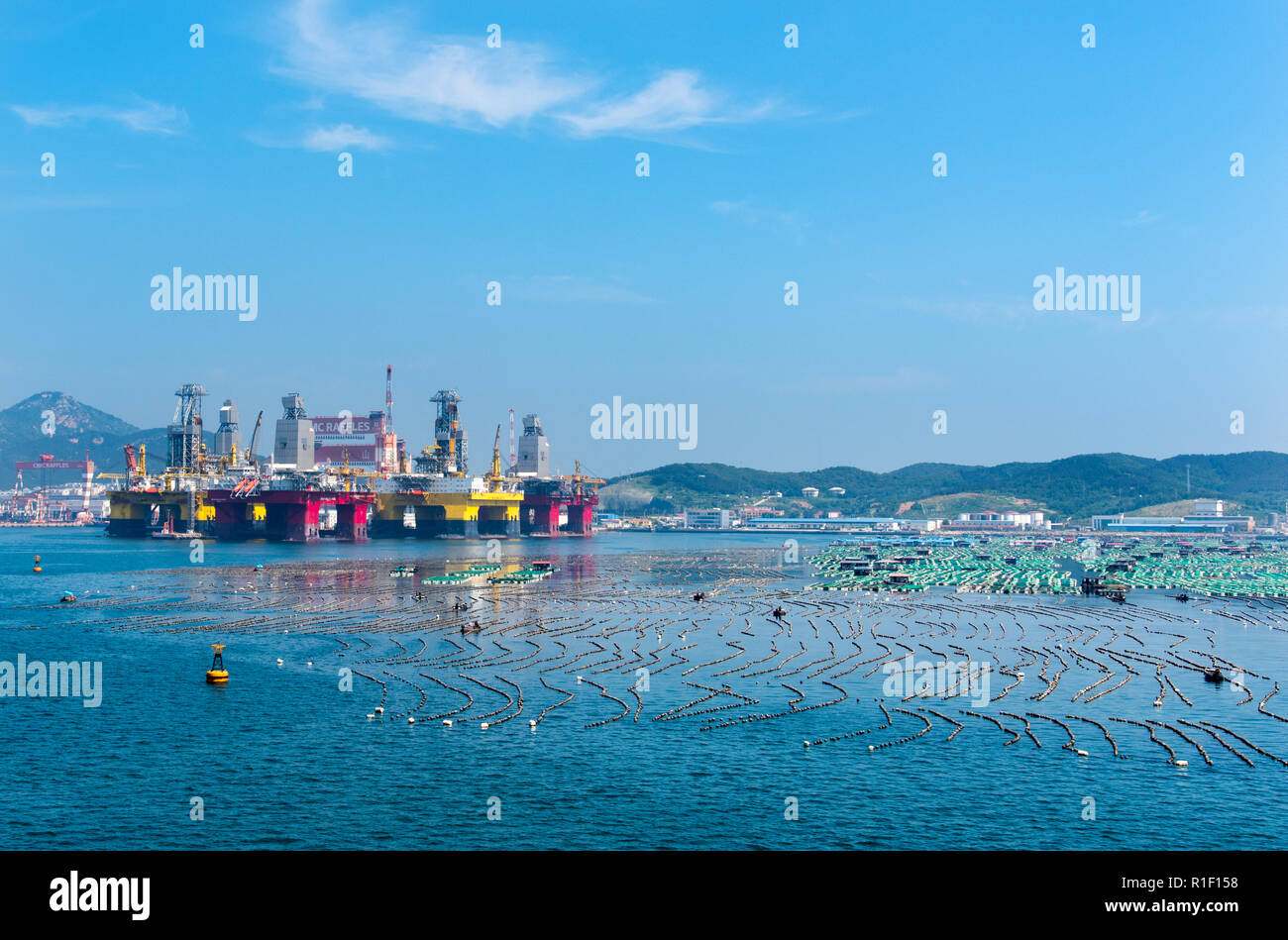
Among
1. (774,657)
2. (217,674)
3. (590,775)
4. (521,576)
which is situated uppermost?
(217,674)

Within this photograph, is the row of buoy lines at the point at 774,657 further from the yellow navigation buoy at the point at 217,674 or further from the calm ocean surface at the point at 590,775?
the yellow navigation buoy at the point at 217,674

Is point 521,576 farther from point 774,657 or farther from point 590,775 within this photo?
point 590,775

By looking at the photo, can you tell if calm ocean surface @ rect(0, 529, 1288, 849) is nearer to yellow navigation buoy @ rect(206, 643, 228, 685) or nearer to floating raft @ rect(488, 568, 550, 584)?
yellow navigation buoy @ rect(206, 643, 228, 685)

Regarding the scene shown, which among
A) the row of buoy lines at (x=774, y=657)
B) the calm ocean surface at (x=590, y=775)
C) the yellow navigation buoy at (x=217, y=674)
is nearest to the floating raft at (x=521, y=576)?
the row of buoy lines at (x=774, y=657)

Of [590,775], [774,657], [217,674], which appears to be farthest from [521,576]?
[590,775]

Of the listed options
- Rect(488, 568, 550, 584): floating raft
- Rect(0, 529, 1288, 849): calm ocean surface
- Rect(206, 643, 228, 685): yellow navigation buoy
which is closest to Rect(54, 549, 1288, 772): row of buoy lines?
Rect(0, 529, 1288, 849): calm ocean surface
